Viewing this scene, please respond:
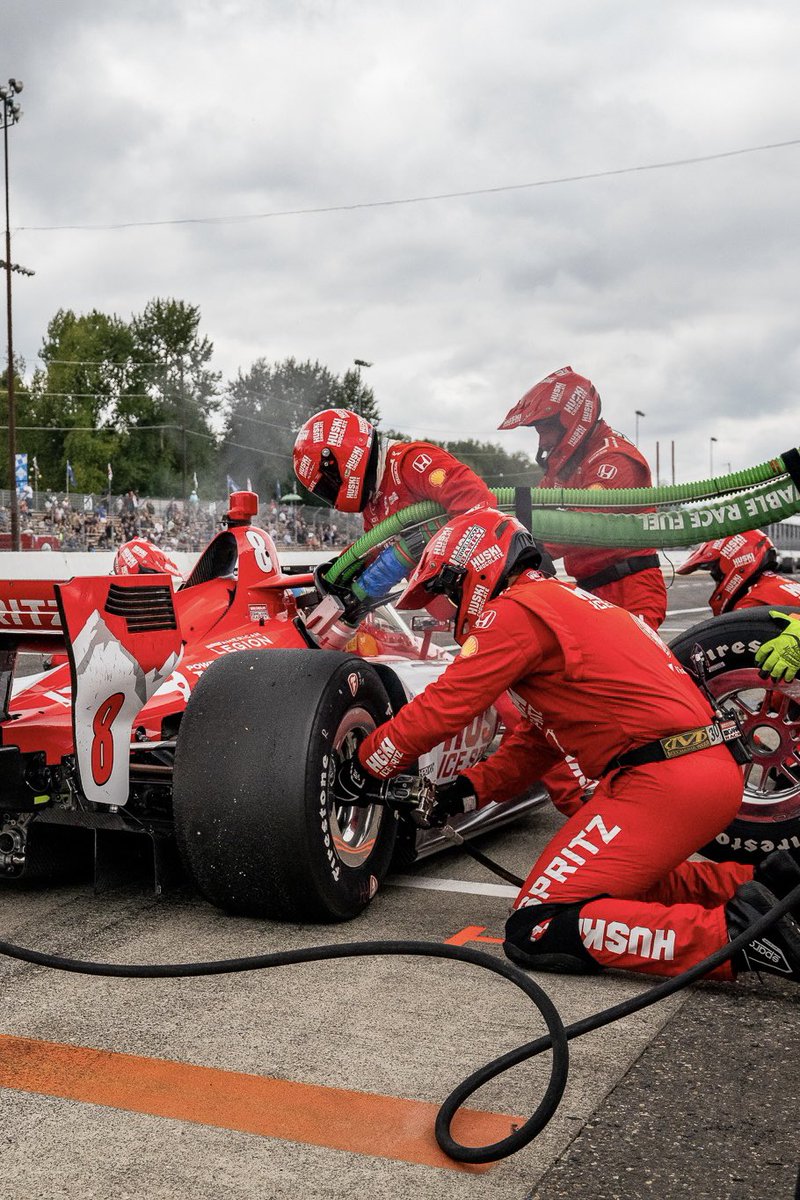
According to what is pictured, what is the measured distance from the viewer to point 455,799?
14.0ft

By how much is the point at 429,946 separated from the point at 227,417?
7682 cm

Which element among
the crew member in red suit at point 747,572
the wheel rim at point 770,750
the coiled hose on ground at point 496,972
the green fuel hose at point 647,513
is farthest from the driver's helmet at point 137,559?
the coiled hose on ground at point 496,972

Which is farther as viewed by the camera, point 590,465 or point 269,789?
point 590,465

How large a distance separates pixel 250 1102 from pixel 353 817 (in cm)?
158

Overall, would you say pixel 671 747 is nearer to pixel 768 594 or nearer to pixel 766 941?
pixel 766 941

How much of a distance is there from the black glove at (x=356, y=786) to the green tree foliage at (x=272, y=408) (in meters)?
65.4

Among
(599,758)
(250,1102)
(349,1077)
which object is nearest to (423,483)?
(599,758)

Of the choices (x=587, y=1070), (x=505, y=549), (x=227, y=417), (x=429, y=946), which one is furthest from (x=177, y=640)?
(x=227, y=417)

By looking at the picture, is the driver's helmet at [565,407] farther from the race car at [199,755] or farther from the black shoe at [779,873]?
the black shoe at [779,873]

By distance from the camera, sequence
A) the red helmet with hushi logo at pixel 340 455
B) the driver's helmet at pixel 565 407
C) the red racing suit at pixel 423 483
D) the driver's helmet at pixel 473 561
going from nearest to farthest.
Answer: the driver's helmet at pixel 473 561, the red racing suit at pixel 423 483, the red helmet with hushi logo at pixel 340 455, the driver's helmet at pixel 565 407

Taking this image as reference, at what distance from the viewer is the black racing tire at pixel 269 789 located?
3.78 metres

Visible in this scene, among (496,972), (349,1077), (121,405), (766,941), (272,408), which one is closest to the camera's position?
(349,1077)

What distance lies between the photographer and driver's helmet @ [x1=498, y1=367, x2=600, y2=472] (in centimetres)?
638

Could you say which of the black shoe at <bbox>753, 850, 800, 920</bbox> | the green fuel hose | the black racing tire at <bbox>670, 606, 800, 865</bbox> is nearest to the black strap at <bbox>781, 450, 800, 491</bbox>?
the green fuel hose
